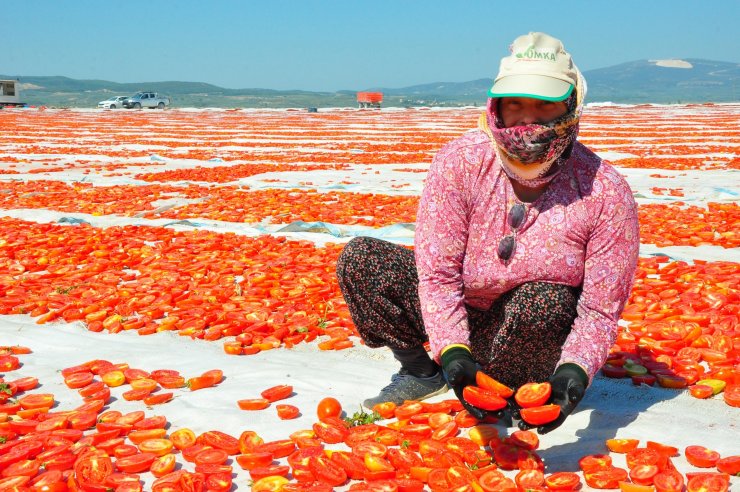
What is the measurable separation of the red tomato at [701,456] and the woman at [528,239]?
575 millimetres

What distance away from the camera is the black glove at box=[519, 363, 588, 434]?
2613 mm

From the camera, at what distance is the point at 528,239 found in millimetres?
2961

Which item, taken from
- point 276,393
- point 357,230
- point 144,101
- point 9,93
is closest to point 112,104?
point 144,101

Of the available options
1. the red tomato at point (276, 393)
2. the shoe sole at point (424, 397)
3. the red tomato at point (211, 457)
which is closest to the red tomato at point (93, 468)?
the red tomato at point (211, 457)

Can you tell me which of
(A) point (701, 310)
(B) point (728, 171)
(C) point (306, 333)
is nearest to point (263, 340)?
(C) point (306, 333)

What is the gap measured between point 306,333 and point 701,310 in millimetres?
2848

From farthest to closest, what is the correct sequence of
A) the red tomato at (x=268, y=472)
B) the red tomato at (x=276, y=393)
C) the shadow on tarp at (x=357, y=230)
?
the shadow on tarp at (x=357, y=230), the red tomato at (x=276, y=393), the red tomato at (x=268, y=472)

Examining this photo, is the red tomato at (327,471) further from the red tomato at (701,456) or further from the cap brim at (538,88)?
the cap brim at (538,88)

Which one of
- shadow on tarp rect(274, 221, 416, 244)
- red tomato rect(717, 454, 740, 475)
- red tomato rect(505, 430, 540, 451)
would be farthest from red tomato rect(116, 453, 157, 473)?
shadow on tarp rect(274, 221, 416, 244)

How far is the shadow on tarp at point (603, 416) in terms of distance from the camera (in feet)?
9.93

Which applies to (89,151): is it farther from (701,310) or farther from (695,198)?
(701,310)

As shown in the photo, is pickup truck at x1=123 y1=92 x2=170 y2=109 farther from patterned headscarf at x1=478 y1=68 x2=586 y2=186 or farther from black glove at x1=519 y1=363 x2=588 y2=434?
black glove at x1=519 y1=363 x2=588 y2=434

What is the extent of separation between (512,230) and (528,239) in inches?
3.1

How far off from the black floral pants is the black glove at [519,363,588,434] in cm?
28
